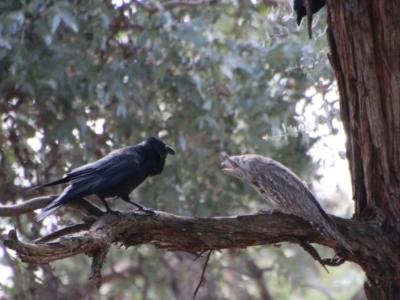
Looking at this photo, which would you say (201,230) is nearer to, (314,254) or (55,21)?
(314,254)

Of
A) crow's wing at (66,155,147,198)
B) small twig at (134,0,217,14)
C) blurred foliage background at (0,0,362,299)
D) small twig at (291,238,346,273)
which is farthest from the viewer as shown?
small twig at (134,0,217,14)

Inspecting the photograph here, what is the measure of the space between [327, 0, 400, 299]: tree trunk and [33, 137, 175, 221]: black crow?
1662mm

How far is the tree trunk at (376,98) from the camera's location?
5.19 metres

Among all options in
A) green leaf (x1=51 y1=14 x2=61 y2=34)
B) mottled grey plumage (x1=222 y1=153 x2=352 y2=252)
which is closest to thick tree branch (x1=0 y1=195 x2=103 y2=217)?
mottled grey plumage (x1=222 y1=153 x2=352 y2=252)

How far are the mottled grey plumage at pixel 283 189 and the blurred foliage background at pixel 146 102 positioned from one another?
6.34ft

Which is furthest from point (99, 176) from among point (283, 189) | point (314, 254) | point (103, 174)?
point (314, 254)

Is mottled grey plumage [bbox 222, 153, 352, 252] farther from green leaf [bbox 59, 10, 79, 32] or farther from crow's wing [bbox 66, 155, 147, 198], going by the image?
green leaf [bbox 59, 10, 79, 32]

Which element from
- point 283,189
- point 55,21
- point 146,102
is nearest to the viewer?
point 283,189

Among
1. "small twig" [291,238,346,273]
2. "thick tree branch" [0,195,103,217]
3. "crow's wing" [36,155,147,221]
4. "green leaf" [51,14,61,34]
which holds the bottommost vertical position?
"small twig" [291,238,346,273]

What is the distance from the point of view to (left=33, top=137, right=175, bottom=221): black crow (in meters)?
5.36

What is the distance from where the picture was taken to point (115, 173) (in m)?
5.80

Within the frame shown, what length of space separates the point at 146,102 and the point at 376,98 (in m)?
4.12

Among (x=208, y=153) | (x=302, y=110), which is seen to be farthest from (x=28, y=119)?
(x=302, y=110)

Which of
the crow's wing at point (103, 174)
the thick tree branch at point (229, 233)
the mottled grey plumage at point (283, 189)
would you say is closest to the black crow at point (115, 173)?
the crow's wing at point (103, 174)
